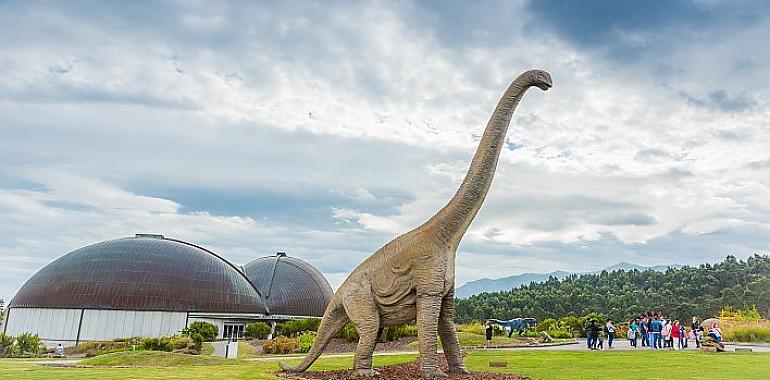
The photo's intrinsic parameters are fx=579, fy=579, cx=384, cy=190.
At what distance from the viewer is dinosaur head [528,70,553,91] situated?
11.3 m

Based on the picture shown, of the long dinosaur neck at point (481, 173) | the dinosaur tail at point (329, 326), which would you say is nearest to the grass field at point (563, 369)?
the dinosaur tail at point (329, 326)

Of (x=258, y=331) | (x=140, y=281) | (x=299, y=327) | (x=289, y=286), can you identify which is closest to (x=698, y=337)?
(x=299, y=327)

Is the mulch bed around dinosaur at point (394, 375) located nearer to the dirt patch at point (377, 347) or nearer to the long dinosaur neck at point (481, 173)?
the long dinosaur neck at point (481, 173)

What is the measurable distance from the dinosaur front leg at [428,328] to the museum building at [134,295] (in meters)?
31.7

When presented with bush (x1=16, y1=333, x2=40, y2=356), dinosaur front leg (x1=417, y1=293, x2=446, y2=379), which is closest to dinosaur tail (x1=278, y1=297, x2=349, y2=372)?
dinosaur front leg (x1=417, y1=293, x2=446, y2=379)

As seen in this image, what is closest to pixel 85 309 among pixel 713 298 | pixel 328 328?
pixel 328 328

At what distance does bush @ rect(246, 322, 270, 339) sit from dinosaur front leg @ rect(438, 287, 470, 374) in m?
29.1

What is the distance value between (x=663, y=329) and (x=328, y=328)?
17.4m

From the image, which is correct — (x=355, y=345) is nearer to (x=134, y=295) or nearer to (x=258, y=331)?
(x=258, y=331)

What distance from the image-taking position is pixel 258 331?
128 feet

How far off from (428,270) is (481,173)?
2.17m

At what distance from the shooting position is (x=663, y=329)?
24250mm

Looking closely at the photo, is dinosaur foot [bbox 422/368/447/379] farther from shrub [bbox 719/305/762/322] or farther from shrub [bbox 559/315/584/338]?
shrub [bbox 719/305/762/322]

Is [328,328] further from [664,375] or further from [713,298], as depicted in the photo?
[713,298]
